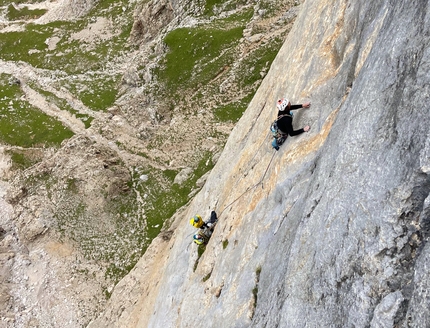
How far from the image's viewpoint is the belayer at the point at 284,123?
54.3ft

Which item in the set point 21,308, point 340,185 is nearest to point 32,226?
point 21,308

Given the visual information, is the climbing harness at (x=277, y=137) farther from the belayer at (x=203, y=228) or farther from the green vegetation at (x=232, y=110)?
the green vegetation at (x=232, y=110)

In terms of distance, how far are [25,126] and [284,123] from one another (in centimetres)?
5712

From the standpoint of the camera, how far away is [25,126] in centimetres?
5888

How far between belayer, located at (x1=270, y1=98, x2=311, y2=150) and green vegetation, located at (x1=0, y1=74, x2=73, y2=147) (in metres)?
45.9

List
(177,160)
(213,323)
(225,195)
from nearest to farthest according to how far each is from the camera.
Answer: (213,323) < (225,195) < (177,160)

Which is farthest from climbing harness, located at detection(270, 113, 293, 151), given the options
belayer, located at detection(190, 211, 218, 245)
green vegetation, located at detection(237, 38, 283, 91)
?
green vegetation, located at detection(237, 38, 283, 91)

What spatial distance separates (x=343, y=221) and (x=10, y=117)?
225 ft

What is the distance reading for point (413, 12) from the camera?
364 inches

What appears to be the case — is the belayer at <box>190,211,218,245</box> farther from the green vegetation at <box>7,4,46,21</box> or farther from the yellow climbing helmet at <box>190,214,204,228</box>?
the green vegetation at <box>7,4,46,21</box>

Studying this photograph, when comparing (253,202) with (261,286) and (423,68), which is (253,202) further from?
(423,68)

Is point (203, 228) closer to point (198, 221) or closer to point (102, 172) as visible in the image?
point (198, 221)

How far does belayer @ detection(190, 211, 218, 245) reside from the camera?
23.6m

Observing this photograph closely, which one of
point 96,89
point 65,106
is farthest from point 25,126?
point 96,89
